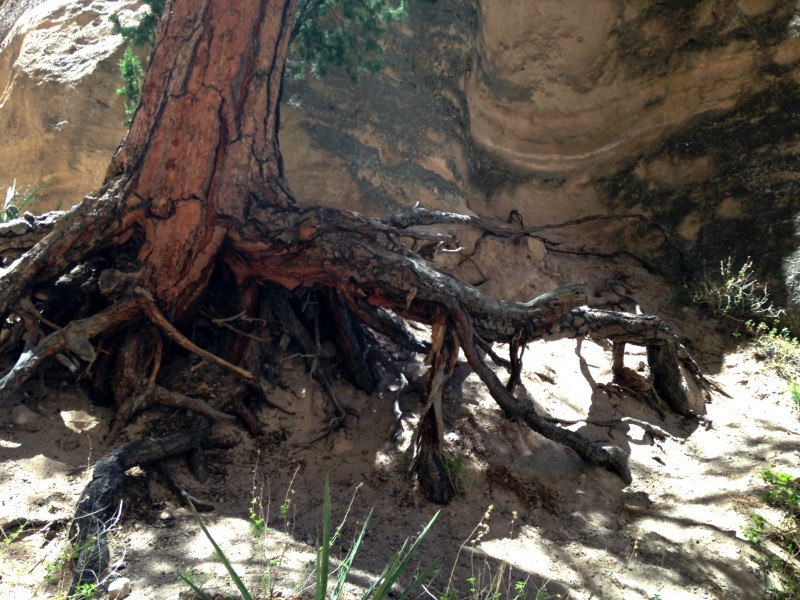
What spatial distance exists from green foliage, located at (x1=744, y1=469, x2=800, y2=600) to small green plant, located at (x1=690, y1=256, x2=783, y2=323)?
2.33 m

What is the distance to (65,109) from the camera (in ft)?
22.6

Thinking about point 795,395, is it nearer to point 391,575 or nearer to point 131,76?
point 391,575

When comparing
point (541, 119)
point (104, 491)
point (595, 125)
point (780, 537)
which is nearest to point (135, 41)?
point (104, 491)

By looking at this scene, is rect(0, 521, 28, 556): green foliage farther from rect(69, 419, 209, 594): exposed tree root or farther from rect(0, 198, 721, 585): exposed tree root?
rect(0, 198, 721, 585): exposed tree root

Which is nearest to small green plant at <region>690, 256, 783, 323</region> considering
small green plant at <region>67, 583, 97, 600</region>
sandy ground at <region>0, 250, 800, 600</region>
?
sandy ground at <region>0, 250, 800, 600</region>

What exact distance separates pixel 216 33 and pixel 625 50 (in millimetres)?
5149

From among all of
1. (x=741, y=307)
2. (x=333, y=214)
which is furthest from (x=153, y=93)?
(x=741, y=307)

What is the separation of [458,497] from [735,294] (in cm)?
368

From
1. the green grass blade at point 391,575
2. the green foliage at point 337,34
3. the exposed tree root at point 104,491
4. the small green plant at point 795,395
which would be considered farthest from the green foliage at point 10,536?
the small green plant at point 795,395

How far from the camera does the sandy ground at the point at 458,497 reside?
298 cm

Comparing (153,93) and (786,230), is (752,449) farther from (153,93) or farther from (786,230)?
(153,93)

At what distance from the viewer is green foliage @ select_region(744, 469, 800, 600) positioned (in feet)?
10.8

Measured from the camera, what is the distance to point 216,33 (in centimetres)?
413

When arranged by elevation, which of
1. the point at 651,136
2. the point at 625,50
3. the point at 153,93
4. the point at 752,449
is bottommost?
the point at 752,449
